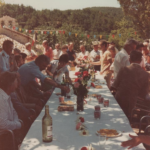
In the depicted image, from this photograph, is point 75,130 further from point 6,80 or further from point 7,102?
point 6,80

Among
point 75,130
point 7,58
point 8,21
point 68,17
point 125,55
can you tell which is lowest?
point 75,130

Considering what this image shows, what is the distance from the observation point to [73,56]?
328 inches

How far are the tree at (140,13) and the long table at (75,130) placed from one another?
70.3 feet

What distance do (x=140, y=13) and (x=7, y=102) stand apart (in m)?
23.4

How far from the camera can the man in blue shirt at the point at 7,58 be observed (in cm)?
526

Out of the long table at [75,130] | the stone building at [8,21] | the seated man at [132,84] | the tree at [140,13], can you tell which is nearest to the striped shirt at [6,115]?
the long table at [75,130]

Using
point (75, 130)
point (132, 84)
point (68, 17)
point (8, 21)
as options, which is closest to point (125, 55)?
point (132, 84)

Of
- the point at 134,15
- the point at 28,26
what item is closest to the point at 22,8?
the point at 28,26

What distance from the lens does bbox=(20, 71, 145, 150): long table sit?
2.05m

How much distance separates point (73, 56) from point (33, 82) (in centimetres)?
403

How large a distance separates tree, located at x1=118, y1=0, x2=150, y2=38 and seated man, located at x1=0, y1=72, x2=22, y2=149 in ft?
71.7

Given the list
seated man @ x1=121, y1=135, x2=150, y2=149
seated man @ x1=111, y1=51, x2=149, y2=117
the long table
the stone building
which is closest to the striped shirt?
the long table

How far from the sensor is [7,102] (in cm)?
266

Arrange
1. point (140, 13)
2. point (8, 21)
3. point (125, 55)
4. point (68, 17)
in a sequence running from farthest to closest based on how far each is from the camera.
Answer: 1. point (68, 17)
2. point (8, 21)
3. point (140, 13)
4. point (125, 55)
